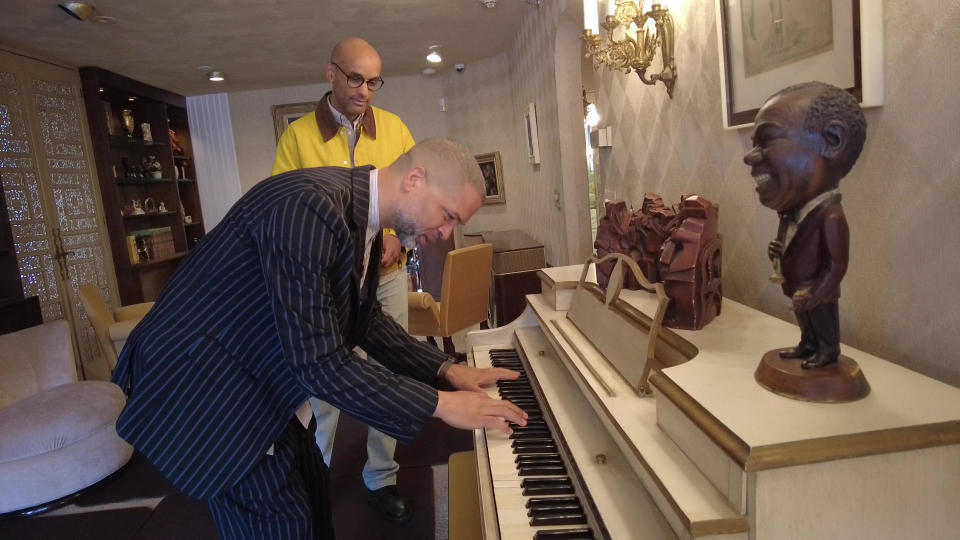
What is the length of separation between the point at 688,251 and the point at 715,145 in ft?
1.68

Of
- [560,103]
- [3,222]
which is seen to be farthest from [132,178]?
[560,103]

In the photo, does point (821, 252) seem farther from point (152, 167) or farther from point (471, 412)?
point (152, 167)

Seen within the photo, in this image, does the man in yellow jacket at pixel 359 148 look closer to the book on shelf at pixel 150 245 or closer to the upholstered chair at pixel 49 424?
the upholstered chair at pixel 49 424

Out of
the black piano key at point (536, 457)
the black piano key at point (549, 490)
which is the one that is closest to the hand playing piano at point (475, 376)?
the black piano key at point (536, 457)

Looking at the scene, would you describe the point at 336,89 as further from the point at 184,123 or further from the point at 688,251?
the point at 184,123

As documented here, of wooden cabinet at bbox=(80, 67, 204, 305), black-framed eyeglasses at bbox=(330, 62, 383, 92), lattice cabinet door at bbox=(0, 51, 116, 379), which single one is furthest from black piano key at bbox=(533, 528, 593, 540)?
wooden cabinet at bbox=(80, 67, 204, 305)

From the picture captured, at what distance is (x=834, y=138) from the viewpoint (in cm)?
72

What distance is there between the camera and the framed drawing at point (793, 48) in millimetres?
963

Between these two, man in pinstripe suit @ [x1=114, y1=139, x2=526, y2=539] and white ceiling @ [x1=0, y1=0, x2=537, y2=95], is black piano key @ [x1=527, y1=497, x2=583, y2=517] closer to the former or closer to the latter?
man in pinstripe suit @ [x1=114, y1=139, x2=526, y2=539]

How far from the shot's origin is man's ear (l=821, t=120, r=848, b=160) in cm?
72

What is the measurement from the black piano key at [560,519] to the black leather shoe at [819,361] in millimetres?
492

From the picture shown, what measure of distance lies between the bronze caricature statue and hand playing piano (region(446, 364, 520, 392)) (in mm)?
883

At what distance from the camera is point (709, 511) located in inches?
28.3

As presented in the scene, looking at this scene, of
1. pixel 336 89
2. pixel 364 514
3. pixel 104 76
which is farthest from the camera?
pixel 104 76
